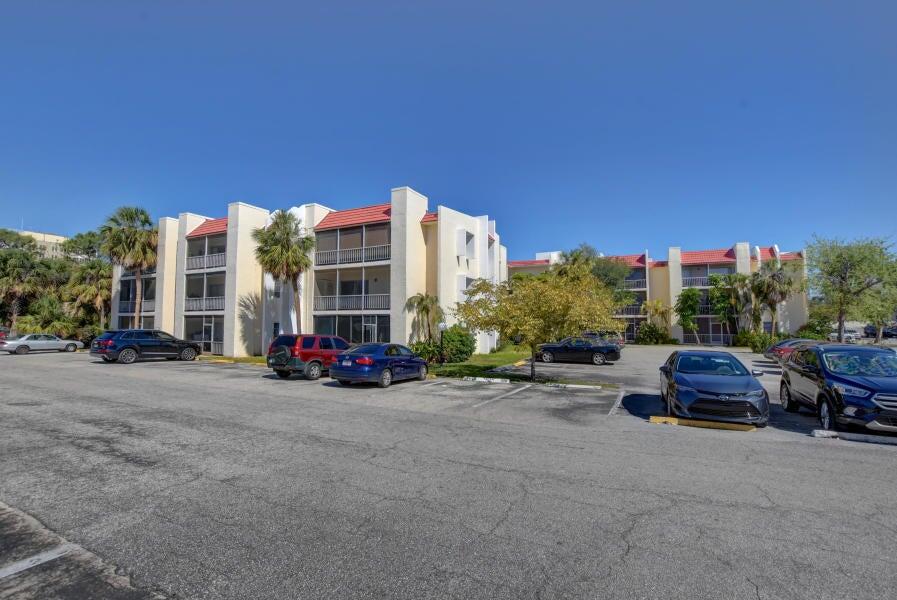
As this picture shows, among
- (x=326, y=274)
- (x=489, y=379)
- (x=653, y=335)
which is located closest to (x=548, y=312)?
(x=489, y=379)

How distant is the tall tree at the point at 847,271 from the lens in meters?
26.4

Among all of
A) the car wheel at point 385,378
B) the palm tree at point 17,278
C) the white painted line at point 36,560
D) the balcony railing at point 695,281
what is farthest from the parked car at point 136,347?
the balcony railing at point 695,281

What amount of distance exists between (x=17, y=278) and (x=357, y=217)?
34315mm

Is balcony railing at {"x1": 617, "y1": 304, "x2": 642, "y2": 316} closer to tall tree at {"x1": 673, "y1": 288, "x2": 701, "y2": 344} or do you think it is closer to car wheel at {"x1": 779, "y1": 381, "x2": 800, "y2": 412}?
tall tree at {"x1": 673, "y1": 288, "x2": 701, "y2": 344}

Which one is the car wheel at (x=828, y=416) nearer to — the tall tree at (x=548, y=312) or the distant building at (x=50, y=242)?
the tall tree at (x=548, y=312)

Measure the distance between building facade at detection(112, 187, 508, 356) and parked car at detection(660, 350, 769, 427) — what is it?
14.9 m

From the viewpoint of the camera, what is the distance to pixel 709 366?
1042 cm

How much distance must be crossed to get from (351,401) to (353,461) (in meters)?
5.69

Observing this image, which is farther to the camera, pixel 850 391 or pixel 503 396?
pixel 503 396

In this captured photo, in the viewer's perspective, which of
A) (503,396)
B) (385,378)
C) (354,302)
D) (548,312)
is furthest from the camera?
(354,302)

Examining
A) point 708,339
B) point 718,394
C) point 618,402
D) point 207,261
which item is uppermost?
point 207,261

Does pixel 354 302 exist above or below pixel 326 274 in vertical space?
below

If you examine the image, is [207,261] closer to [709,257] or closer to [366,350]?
[366,350]

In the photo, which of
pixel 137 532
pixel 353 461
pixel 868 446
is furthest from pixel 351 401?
pixel 868 446
